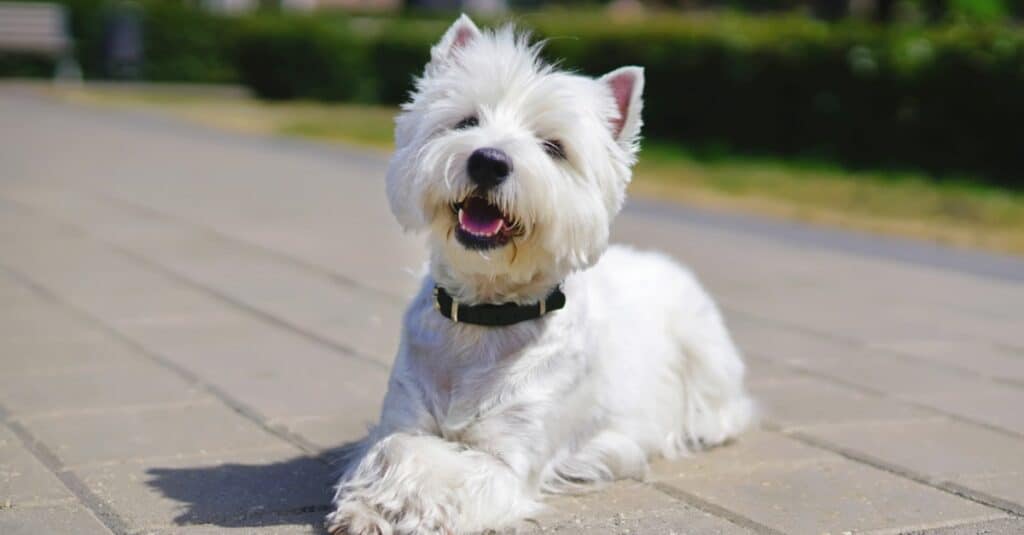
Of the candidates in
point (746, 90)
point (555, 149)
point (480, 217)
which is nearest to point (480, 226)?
point (480, 217)

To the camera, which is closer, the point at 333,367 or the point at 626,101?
the point at 626,101

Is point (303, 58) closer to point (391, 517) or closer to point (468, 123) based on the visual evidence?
point (468, 123)

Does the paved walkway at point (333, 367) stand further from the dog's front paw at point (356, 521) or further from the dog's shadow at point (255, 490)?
the dog's front paw at point (356, 521)

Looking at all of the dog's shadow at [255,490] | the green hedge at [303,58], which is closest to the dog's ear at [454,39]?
the dog's shadow at [255,490]

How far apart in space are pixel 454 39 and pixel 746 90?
41.7 ft

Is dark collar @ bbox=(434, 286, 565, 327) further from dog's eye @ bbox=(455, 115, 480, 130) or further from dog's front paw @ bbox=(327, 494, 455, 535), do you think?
dog's front paw @ bbox=(327, 494, 455, 535)

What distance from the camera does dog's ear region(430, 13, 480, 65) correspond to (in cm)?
439

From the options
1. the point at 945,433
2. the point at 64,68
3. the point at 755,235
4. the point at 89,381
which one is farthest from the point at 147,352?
the point at 64,68

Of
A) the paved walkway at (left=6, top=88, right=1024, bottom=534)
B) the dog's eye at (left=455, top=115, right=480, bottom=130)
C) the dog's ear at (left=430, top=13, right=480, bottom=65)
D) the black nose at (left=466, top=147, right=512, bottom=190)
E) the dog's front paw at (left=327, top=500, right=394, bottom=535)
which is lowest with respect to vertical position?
the paved walkway at (left=6, top=88, right=1024, bottom=534)

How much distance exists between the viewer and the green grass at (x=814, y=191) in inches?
444

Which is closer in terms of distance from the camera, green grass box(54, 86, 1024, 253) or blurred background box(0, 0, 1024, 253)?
green grass box(54, 86, 1024, 253)

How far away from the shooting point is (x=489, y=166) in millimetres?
3957

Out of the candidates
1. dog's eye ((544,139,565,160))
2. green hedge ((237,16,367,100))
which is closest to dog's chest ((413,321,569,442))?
dog's eye ((544,139,565,160))

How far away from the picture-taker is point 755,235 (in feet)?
35.3
